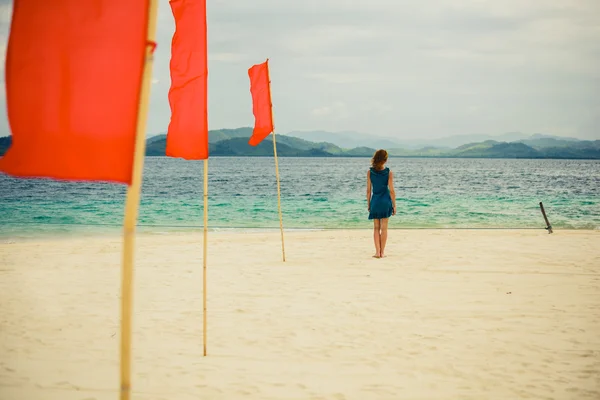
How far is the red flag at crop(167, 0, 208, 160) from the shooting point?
436 centimetres

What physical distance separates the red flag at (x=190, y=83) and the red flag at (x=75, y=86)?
1.89 m

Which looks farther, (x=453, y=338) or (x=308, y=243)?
(x=308, y=243)

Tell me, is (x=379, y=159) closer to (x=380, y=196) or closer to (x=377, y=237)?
(x=380, y=196)

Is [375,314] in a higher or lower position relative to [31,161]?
lower

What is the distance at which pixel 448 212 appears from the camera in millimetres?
28094

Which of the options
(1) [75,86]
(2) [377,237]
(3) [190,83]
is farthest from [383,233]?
(1) [75,86]

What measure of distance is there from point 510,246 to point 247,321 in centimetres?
804

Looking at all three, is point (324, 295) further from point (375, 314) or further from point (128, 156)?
point (128, 156)

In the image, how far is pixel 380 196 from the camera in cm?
1012

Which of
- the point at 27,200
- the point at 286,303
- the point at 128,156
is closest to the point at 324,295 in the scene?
the point at 286,303

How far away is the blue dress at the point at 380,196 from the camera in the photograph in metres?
10.0

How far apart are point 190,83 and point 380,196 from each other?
20.4 ft

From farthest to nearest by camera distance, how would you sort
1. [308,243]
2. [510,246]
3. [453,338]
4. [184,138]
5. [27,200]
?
[27,200] → [308,243] → [510,246] → [453,338] → [184,138]

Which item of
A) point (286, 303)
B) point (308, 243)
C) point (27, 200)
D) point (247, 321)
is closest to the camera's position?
point (247, 321)
